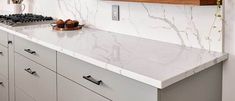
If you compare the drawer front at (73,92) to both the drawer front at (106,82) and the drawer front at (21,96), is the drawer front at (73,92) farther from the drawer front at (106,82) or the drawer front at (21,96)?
the drawer front at (21,96)

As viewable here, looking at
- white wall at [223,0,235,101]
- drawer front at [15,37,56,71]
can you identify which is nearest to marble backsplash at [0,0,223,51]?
white wall at [223,0,235,101]

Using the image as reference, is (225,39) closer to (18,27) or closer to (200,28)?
(200,28)

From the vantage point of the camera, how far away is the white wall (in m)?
1.42

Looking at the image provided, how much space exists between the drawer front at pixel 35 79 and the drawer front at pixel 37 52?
0.12 feet

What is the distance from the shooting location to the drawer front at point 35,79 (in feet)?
5.89

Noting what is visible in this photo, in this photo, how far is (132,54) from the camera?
1.50m

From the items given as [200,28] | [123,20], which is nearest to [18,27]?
[123,20]

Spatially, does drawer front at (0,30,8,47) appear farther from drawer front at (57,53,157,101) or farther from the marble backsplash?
drawer front at (57,53,157,101)

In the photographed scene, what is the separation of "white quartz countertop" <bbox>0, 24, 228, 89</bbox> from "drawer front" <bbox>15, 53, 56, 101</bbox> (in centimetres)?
20

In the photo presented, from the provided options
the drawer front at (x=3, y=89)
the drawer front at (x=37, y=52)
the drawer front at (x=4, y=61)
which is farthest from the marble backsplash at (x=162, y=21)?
the drawer front at (x=3, y=89)

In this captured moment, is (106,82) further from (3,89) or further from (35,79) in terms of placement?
(3,89)

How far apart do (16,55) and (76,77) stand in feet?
2.99

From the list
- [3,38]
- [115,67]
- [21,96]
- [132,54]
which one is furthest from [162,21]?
[3,38]

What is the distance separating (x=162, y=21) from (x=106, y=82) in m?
0.65
